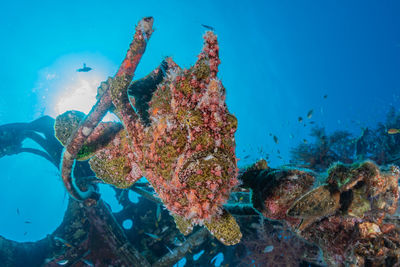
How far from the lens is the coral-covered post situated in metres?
2.25

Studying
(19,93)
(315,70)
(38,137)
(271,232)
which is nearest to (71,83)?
(19,93)

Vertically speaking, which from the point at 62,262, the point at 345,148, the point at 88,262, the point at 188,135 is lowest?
the point at 345,148

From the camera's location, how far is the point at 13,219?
8644 cm

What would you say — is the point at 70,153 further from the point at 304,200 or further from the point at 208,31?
the point at 304,200

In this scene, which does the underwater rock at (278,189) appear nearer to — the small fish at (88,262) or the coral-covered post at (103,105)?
the coral-covered post at (103,105)

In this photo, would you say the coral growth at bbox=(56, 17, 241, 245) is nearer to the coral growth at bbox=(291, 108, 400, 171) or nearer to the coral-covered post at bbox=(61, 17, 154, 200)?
the coral-covered post at bbox=(61, 17, 154, 200)

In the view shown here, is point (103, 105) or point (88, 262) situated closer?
point (103, 105)

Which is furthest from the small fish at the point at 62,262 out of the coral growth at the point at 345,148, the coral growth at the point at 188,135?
the coral growth at the point at 345,148

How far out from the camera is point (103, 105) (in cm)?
265

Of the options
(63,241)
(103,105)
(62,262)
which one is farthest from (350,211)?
(63,241)

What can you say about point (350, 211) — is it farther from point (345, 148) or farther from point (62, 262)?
point (345, 148)

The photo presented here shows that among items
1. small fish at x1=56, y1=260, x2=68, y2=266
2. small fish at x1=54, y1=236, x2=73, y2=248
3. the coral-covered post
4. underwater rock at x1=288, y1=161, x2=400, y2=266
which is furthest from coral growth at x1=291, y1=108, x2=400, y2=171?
small fish at x1=56, y1=260, x2=68, y2=266

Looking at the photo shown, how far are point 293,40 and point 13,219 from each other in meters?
136

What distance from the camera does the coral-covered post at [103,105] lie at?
2.25m
